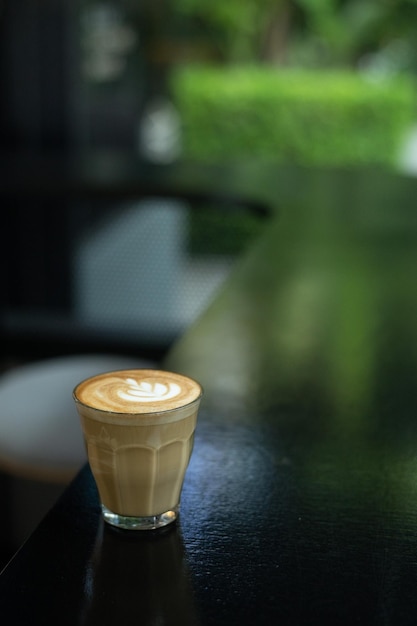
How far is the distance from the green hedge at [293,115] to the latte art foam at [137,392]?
673cm

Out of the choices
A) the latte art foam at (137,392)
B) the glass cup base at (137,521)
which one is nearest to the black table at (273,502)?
the glass cup base at (137,521)

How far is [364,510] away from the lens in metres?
0.86

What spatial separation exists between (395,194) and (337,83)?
4.87 m

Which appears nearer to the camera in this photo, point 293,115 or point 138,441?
point 138,441

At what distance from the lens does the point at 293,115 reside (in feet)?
25.2

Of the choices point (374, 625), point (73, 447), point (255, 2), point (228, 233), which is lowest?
point (228, 233)

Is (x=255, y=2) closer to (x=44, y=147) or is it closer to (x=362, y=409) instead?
(x=44, y=147)

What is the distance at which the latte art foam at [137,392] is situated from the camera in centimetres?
80

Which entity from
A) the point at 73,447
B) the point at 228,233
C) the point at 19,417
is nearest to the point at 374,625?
the point at 73,447

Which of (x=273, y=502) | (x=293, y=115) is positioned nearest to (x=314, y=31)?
(x=293, y=115)

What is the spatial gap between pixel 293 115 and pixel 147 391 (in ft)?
23.2

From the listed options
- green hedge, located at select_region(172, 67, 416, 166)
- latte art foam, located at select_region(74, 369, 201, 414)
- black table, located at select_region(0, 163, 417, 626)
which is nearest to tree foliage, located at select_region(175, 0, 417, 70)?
green hedge, located at select_region(172, 67, 416, 166)

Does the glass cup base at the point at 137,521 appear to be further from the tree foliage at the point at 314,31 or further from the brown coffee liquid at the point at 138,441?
the tree foliage at the point at 314,31

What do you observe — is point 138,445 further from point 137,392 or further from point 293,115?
point 293,115
